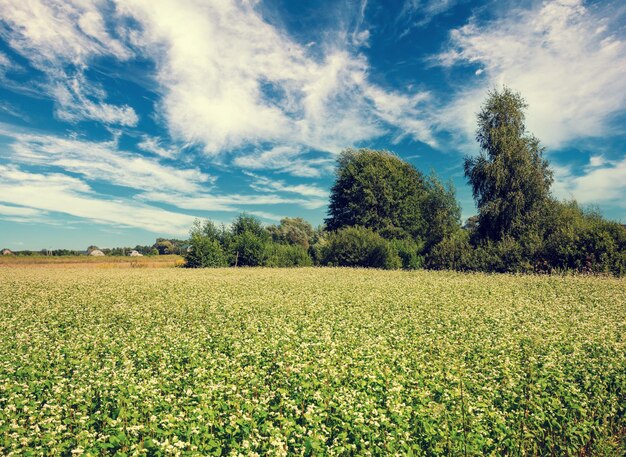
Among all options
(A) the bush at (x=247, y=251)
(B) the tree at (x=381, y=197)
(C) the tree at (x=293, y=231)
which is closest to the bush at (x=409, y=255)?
(B) the tree at (x=381, y=197)

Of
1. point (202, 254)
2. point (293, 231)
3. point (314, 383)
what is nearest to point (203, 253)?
point (202, 254)

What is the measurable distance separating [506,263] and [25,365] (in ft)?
139

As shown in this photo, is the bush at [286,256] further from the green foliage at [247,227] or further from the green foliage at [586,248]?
the green foliage at [586,248]

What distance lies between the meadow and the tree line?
24.4 meters

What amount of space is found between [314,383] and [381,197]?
202 feet

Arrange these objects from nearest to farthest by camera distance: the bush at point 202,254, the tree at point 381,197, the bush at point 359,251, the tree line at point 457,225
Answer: the tree line at point 457,225 → the bush at point 359,251 → the bush at point 202,254 → the tree at point 381,197

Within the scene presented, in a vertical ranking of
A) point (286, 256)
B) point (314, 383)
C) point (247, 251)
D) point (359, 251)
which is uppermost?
point (359, 251)

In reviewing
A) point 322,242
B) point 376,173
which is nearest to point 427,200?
point 376,173

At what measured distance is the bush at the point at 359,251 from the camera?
53825 mm

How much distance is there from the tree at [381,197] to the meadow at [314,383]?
50029mm

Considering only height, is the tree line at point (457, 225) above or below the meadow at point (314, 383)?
above

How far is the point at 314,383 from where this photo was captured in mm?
7820

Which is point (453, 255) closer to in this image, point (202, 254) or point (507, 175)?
point (507, 175)

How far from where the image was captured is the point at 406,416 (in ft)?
21.6
